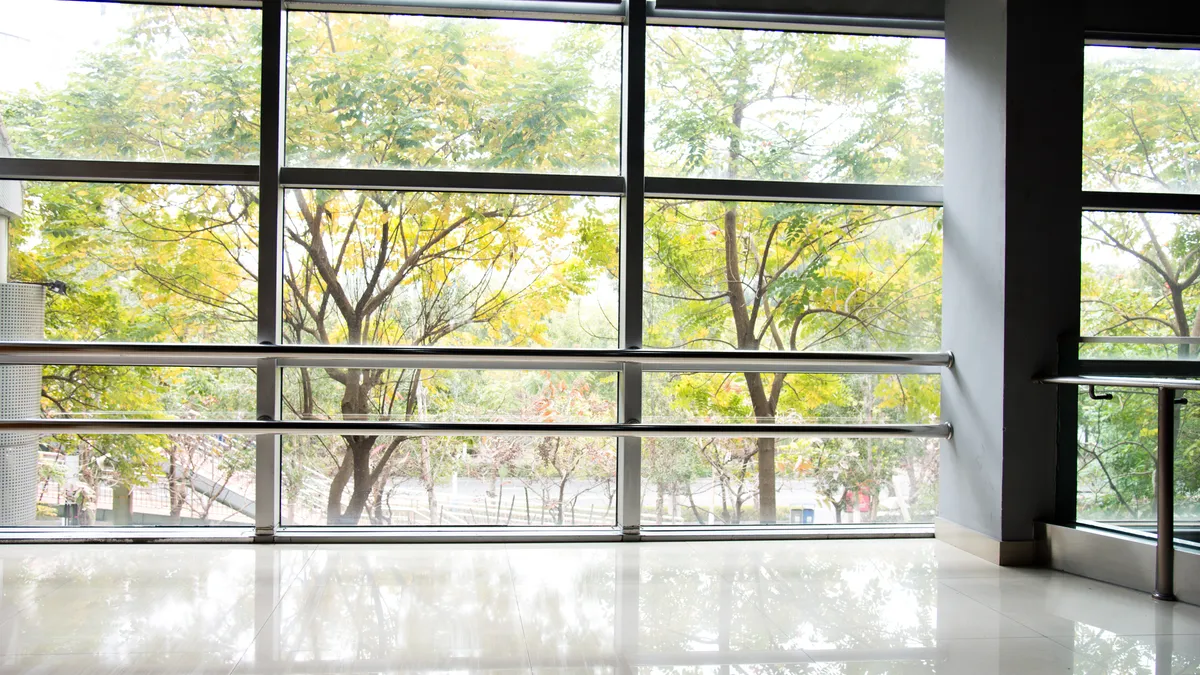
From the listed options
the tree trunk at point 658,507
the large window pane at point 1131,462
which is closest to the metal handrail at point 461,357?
the tree trunk at point 658,507

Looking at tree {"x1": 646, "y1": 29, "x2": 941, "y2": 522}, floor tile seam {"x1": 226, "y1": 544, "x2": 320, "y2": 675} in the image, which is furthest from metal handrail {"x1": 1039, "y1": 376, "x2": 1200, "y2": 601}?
floor tile seam {"x1": 226, "y1": 544, "x2": 320, "y2": 675}

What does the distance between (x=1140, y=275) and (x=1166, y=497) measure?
1.30 m

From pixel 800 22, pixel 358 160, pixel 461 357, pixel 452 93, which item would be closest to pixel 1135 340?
pixel 800 22

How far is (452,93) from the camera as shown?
3.93 m

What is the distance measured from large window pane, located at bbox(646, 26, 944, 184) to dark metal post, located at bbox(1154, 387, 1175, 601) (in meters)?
1.48

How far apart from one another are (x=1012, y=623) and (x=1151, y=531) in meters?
0.88

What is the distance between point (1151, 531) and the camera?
317cm

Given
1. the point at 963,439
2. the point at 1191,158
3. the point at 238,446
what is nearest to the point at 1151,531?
the point at 963,439

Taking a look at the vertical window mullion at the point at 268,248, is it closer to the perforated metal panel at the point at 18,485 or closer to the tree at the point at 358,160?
the tree at the point at 358,160

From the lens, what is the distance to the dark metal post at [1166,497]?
3045 mm

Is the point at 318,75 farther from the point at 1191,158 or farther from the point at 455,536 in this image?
the point at 1191,158

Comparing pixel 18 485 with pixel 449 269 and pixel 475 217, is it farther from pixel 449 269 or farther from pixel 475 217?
pixel 475 217

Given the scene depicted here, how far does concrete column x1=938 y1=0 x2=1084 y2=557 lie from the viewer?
354 cm

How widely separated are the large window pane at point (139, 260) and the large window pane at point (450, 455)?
47 centimetres
